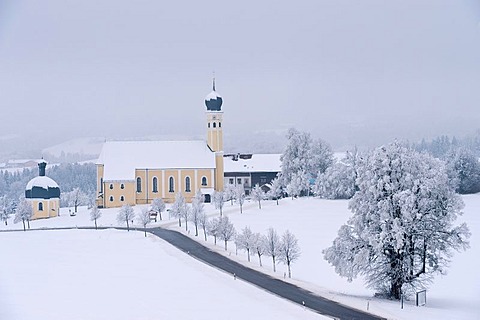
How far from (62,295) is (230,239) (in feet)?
71.6

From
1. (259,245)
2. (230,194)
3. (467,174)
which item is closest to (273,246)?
(259,245)

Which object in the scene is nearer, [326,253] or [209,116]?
[326,253]

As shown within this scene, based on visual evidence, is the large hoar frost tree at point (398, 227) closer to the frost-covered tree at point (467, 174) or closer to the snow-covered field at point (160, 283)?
the snow-covered field at point (160, 283)

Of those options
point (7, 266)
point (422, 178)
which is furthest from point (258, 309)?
point (7, 266)

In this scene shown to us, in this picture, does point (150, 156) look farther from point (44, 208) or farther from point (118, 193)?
point (44, 208)

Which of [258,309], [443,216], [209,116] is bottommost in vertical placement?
[258,309]

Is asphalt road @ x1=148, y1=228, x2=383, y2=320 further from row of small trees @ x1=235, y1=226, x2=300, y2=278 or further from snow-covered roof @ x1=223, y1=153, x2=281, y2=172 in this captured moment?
snow-covered roof @ x1=223, y1=153, x2=281, y2=172

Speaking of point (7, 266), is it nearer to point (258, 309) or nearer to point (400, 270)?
point (258, 309)

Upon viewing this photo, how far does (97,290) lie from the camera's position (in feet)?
111

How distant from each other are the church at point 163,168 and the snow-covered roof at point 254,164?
979 cm

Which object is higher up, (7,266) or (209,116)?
(209,116)

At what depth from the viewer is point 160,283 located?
118 ft

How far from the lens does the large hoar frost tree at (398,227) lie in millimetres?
34719

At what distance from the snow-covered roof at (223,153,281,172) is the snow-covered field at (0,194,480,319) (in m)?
41.4
